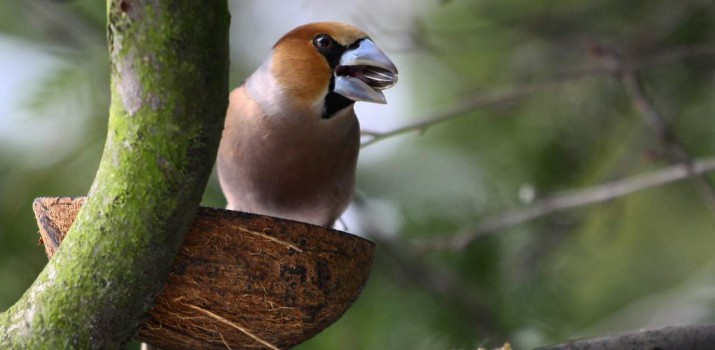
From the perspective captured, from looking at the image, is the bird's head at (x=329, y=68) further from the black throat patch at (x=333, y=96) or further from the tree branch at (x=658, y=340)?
the tree branch at (x=658, y=340)

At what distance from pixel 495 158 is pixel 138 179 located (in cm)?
301

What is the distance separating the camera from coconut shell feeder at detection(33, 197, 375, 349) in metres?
1.52

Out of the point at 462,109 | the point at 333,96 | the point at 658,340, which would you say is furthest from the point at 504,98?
the point at 658,340

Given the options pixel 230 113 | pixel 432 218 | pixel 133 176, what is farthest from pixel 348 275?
pixel 432 218

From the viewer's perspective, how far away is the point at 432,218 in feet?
12.0

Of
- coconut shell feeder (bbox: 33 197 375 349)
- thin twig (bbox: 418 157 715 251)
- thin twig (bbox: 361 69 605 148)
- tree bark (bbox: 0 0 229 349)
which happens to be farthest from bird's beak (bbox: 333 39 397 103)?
thin twig (bbox: 418 157 715 251)

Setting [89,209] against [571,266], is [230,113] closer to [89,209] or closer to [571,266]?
[89,209]

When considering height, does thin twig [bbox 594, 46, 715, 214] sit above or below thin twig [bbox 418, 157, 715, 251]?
above

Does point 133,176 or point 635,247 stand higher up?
point 635,247

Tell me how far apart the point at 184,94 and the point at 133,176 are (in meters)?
0.14

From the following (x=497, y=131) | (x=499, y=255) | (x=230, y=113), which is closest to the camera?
(x=230, y=113)

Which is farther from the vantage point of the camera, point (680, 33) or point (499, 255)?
point (680, 33)

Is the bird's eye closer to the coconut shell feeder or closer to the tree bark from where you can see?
the coconut shell feeder

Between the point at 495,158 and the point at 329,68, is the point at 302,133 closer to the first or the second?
the point at 329,68
